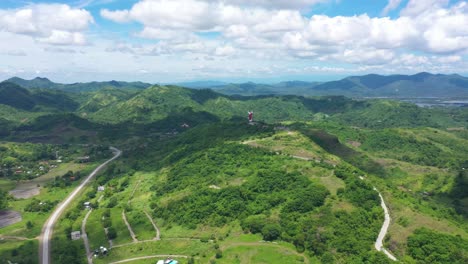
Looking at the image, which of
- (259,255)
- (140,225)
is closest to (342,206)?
(259,255)

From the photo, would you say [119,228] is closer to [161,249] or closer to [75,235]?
[75,235]

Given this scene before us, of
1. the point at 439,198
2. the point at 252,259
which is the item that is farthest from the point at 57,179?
the point at 439,198

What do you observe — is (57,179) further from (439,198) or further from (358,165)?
(439,198)

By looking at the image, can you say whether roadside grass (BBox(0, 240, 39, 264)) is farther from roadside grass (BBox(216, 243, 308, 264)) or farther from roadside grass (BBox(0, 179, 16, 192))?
roadside grass (BBox(0, 179, 16, 192))

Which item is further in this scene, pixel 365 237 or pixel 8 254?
pixel 8 254

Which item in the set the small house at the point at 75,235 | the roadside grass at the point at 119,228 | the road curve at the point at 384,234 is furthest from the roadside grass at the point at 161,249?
the road curve at the point at 384,234

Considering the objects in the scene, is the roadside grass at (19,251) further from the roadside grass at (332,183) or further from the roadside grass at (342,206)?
the roadside grass at (332,183)
